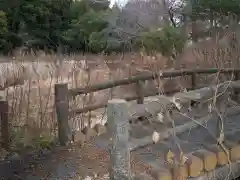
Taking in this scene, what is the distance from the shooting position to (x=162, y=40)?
12023 mm

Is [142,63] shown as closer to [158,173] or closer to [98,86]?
[98,86]

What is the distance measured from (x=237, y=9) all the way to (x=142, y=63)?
6299mm

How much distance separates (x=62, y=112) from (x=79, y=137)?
1.19 feet

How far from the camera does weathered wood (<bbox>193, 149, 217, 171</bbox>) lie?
8.21ft

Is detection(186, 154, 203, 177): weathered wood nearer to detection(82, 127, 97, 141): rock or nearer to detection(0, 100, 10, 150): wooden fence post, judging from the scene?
detection(82, 127, 97, 141): rock

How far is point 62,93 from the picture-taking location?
3285mm

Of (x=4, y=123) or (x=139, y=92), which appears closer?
(x=4, y=123)

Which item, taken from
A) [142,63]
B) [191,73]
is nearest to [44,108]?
[191,73]

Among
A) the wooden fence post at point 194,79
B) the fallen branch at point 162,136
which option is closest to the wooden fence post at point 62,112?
the fallen branch at point 162,136

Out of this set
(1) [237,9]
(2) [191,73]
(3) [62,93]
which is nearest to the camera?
(3) [62,93]

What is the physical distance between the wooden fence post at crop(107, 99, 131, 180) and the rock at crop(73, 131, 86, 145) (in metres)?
1.49

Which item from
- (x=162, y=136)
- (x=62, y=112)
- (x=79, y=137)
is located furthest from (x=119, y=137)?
(x=79, y=137)

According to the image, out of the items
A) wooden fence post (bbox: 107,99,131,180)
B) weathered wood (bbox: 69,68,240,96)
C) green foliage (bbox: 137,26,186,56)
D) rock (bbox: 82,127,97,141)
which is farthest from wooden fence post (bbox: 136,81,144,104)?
green foliage (bbox: 137,26,186,56)

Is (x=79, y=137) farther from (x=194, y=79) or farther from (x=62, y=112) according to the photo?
(x=194, y=79)
